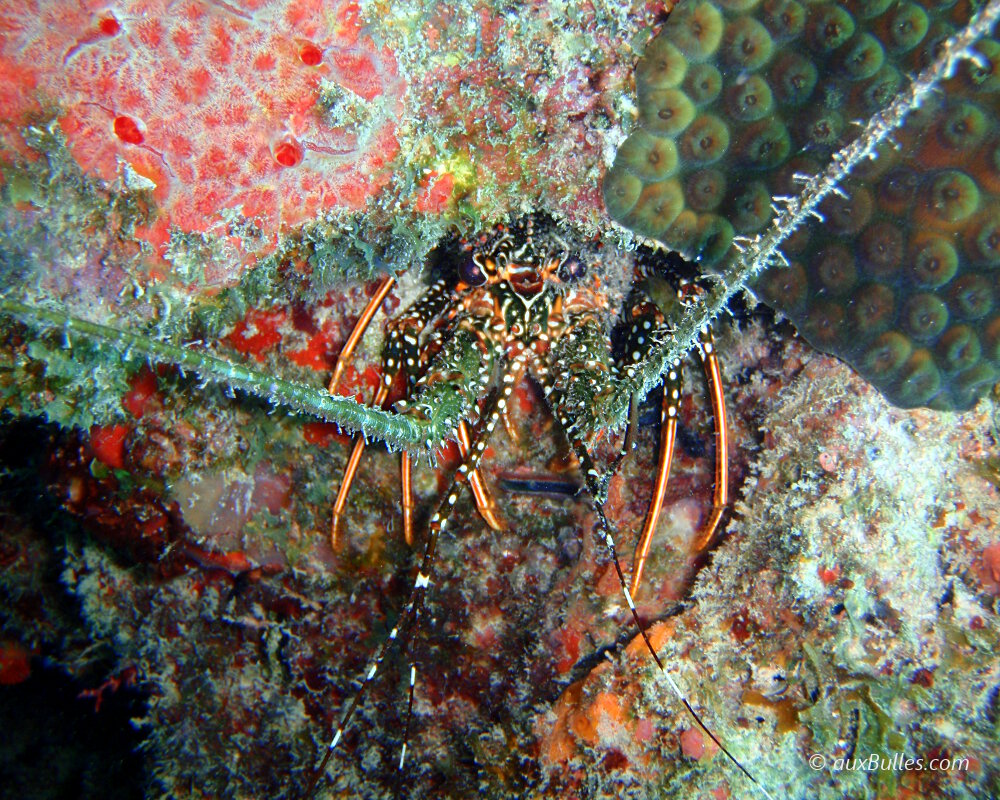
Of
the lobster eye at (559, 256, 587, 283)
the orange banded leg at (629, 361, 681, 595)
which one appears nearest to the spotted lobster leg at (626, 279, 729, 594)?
the orange banded leg at (629, 361, 681, 595)

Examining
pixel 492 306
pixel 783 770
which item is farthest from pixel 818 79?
pixel 783 770

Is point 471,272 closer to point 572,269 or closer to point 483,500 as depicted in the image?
point 572,269

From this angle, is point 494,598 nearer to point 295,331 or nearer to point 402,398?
point 402,398

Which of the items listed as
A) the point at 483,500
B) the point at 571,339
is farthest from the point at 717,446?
the point at 483,500

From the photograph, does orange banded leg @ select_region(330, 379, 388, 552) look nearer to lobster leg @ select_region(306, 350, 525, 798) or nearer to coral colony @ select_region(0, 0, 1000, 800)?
coral colony @ select_region(0, 0, 1000, 800)

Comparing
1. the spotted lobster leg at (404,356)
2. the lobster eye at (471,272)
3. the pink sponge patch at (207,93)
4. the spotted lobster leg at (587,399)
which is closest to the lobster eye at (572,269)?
the spotted lobster leg at (587,399)

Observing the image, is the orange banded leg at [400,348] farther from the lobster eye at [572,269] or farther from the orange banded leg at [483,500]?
the lobster eye at [572,269]
